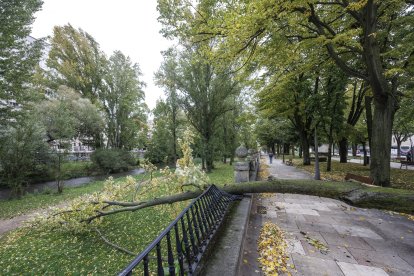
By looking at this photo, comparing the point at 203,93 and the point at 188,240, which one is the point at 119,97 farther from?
the point at 188,240

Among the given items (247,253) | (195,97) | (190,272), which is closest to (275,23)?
(247,253)

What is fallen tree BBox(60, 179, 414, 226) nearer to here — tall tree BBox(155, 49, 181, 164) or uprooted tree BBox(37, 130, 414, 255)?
uprooted tree BBox(37, 130, 414, 255)

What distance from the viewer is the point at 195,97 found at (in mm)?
16891

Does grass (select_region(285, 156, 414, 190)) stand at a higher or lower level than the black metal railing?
lower

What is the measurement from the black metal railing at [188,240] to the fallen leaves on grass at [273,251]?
961 mm

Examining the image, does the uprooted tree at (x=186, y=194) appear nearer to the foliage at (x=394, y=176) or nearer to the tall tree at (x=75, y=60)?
the foliage at (x=394, y=176)

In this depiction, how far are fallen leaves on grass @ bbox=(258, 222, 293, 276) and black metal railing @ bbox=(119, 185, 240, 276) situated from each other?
0.96m

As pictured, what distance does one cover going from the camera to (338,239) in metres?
4.17

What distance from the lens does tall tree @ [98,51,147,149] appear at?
22703 mm

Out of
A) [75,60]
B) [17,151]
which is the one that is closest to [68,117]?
[17,151]

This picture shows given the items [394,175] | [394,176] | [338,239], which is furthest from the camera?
[394,175]

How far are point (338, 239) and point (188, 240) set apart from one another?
3.32m

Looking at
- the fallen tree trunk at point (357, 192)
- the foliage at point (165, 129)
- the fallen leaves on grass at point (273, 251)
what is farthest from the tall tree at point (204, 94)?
the fallen leaves on grass at point (273, 251)

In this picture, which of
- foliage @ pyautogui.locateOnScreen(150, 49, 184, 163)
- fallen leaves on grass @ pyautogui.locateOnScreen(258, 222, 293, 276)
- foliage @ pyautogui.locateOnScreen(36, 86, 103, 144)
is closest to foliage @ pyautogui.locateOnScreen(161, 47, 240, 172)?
foliage @ pyautogui.locateOnScreen(150, 49, 184, 163)
